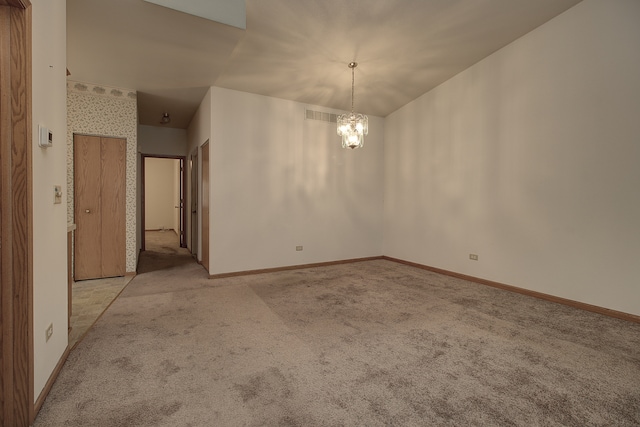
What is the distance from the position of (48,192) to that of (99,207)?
11.0 ft

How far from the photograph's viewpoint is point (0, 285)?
147cm

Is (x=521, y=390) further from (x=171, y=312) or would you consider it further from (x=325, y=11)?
(x=325, y=11)

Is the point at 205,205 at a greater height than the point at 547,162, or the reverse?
the point at 547,162

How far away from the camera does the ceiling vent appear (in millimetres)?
5566

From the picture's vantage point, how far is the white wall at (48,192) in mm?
1686

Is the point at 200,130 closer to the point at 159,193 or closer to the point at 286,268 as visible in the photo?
the point at 286,268

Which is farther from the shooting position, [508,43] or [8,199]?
[508,43]

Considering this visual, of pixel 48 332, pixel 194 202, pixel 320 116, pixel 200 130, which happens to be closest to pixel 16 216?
pixel 48 332

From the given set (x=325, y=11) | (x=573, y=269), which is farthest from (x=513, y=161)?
(x=325, y=11)

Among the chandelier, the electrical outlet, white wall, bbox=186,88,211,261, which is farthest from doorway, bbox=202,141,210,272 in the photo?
the electrical outlet

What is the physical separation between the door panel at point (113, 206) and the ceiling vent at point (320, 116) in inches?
128

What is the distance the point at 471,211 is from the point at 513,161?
3.16 ft

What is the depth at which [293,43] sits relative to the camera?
12.2 ft

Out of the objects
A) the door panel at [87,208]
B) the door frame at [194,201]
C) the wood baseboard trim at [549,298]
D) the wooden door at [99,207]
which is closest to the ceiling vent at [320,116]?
the door frame at [194,201]
